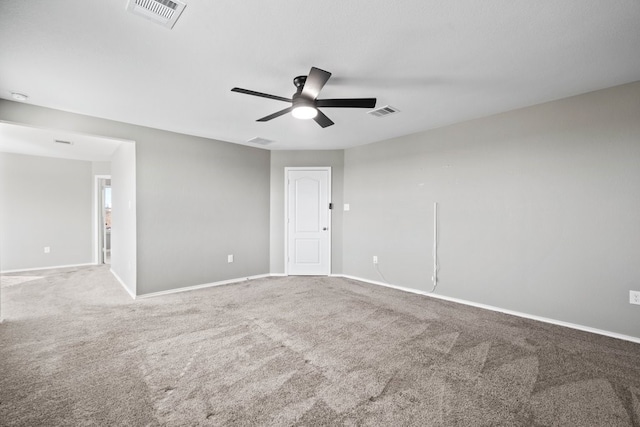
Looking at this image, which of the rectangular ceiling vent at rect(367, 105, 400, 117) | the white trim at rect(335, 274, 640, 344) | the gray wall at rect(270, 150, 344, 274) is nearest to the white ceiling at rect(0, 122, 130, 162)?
the gray wall at rect(270, 150, 344, 274)

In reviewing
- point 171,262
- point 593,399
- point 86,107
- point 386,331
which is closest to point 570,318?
point 593,399

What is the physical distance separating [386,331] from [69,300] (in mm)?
4296

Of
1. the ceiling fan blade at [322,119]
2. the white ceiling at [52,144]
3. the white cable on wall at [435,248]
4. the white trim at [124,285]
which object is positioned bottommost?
the white trim at [124,285]

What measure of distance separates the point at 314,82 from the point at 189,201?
127 inches

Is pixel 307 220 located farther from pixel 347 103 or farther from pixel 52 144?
pixel 52 144

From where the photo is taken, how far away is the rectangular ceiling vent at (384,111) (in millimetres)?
3408

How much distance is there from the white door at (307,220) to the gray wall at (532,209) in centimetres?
127

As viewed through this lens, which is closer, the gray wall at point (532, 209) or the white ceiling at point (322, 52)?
the white ceiling at point (322, 52)

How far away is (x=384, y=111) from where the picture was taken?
138 inches

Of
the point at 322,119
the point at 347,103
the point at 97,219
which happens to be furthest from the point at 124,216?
the point at 347,103

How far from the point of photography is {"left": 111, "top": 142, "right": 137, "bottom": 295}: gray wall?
411 centimetres

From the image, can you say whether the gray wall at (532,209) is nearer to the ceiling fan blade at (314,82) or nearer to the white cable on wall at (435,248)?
the white cable on wall at (435,248)

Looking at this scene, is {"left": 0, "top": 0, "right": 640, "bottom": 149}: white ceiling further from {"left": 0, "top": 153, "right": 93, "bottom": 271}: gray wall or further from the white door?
{"left": 0, "top": 153, "right": 93, "bottom": 271}: gray wall

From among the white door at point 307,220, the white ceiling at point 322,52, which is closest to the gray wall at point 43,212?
the white ceiling at point 322,52
